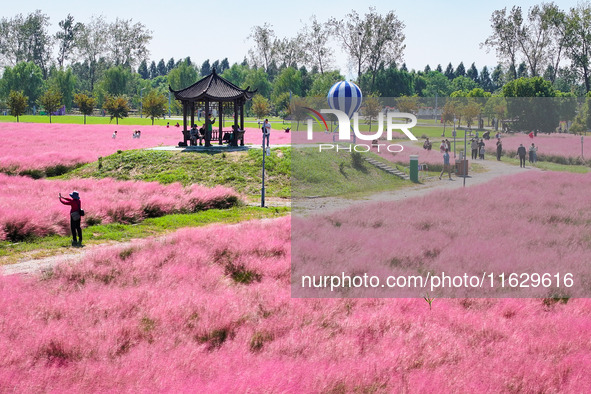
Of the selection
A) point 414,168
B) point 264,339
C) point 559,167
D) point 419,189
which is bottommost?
point 264,339

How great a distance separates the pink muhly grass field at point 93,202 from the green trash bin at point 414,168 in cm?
872

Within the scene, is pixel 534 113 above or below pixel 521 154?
above

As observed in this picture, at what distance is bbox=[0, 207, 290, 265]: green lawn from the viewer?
14211 mm

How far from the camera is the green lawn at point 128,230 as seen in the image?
14.2m

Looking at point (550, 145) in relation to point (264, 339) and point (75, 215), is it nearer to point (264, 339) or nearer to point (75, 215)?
Answer: point (75, 215)

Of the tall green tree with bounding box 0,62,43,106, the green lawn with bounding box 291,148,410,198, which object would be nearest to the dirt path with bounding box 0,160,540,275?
the green lawn with bounding box 291,148,410,198

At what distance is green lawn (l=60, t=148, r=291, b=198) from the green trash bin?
588cm

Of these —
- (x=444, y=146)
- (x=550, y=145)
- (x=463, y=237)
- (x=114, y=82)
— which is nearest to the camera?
(x=463, y=237)

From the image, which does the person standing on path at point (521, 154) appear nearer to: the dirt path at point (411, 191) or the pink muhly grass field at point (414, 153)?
the dirt path at point (411, 191)

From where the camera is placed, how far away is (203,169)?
28.0 m

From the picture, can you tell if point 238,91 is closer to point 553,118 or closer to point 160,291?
point 553,118

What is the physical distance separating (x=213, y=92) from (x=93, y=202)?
15.0 m

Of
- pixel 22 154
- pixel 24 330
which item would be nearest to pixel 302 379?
pixel 24 330

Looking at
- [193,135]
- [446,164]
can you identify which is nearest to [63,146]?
[193,135]
